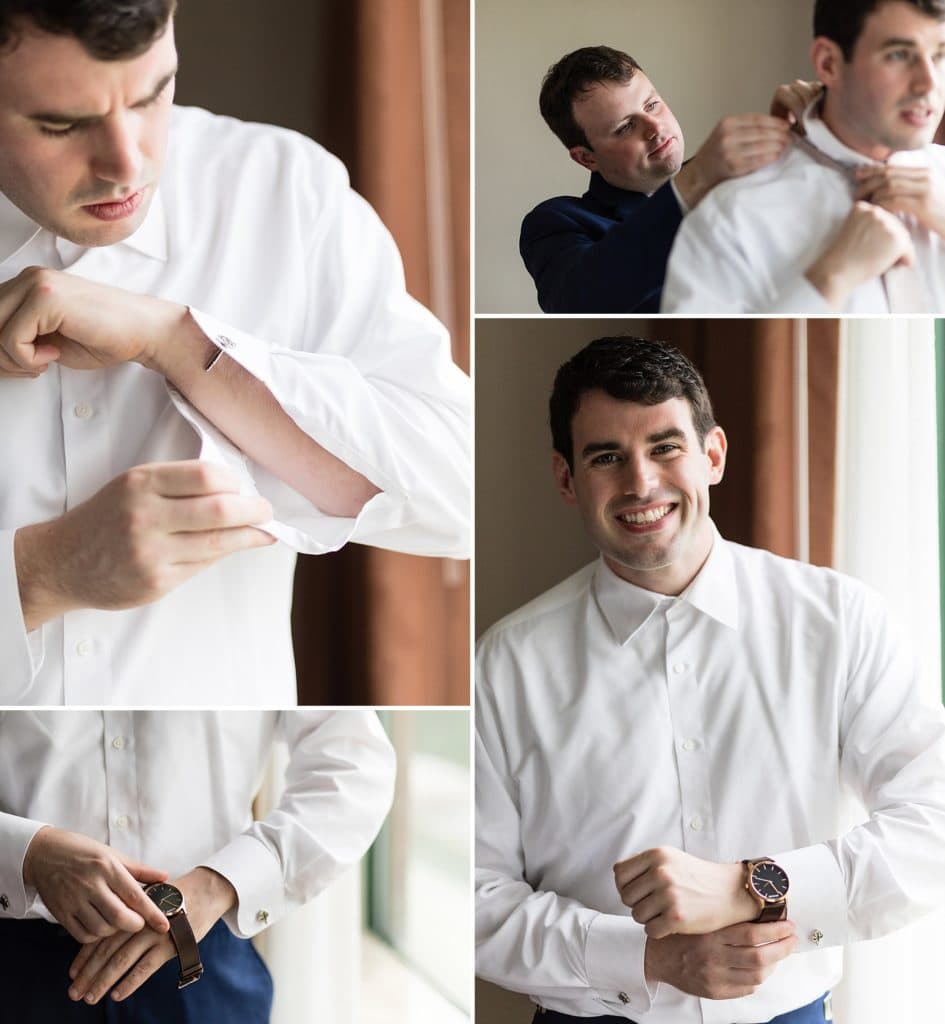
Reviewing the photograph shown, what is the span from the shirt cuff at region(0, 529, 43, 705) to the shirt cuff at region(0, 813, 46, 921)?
0.16 meters

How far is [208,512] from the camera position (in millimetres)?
1309

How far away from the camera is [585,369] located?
1471 millimetres

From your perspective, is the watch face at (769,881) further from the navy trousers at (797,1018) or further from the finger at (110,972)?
the finger at (110,972)

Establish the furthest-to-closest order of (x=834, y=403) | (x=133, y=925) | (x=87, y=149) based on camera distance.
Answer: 1. (x=834, y=403)
2. (x=133, y=925)
3. (x=87, y=149)

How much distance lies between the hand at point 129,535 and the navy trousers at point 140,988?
1.28ft

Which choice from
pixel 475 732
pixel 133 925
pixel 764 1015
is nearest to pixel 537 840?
pixel 475 732

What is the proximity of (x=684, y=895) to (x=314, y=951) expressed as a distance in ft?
1.43

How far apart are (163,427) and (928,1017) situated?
1142mm

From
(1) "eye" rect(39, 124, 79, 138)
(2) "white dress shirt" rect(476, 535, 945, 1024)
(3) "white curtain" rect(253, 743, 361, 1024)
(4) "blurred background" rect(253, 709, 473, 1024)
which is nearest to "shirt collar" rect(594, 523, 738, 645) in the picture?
(2) "white dress shirt" rect(476, 535, 945, 1024)

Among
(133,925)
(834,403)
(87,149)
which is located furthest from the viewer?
(834,403)

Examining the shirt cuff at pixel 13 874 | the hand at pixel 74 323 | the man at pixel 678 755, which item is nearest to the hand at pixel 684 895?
the man at pixel 678 755

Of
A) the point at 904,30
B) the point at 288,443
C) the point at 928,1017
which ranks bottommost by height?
the point at 928,1017

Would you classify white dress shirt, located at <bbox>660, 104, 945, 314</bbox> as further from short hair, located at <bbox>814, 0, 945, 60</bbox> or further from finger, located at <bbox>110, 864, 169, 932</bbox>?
finger, located at <bbox>110, 864, 169, 932</bbox>

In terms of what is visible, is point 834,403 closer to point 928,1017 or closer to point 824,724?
point 824,724
